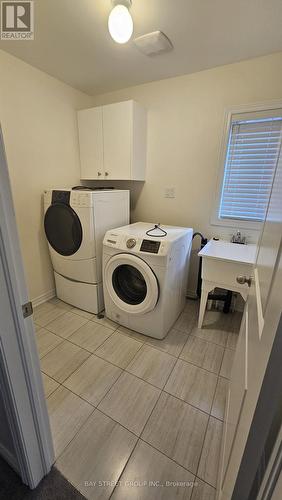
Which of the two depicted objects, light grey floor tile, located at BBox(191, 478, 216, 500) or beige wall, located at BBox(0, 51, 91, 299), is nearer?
light grey floor tile, located at BBox(191, 478, 216, 500)

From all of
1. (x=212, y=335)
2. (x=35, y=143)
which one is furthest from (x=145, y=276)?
(x=35, y=143)

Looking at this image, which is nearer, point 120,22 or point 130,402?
point 120,22

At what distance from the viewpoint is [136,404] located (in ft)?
4.31

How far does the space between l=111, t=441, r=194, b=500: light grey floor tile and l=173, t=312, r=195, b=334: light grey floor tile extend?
3.28 ft

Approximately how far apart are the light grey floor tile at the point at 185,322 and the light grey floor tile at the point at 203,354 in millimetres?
132

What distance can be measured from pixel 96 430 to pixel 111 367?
1.37 feet

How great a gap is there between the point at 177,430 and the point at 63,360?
0.93 meters

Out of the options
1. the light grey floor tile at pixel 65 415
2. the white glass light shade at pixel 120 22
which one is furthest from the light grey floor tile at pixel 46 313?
the white glass light shade at pixel 120 22

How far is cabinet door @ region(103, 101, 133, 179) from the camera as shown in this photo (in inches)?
82.6

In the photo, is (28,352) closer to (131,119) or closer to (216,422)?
(216,422)

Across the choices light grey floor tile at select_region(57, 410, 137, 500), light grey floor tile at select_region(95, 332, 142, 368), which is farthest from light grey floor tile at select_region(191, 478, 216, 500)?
light grey floor tile at select_region(95, 332, 142, 368)

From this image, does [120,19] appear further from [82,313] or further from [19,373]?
[82,313]
